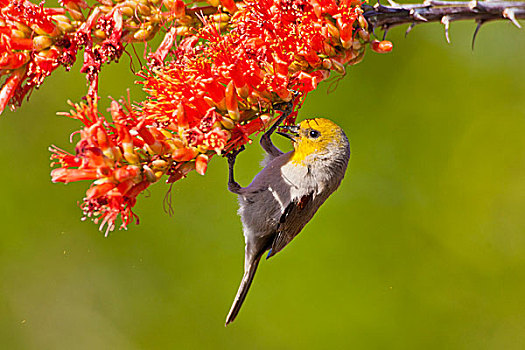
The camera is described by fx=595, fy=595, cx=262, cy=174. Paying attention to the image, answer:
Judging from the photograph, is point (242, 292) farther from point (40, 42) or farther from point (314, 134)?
point (40, 42)

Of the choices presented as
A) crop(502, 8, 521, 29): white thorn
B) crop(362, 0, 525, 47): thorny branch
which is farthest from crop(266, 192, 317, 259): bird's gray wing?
crop(502, 8, 521, 29): white thorn

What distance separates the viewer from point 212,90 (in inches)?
45.0

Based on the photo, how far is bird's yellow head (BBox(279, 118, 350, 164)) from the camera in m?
1.74

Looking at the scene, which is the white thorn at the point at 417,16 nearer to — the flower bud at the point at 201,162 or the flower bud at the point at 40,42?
the flower bud at the point at 201,162

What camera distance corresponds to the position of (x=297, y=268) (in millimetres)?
3018

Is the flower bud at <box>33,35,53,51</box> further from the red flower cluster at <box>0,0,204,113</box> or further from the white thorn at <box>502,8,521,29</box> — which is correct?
the white thorn at <box>502,8,521,29</box>

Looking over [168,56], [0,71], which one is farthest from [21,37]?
[168,56]

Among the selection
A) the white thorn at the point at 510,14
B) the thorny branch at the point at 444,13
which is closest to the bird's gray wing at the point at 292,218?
the thorny branch at the point at 444,13

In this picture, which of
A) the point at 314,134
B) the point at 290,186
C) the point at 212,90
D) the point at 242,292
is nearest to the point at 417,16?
the point at 212,90

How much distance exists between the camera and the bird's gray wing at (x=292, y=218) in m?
1.81

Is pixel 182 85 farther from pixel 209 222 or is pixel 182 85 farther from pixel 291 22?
pixel 209 222

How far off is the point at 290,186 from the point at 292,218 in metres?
0.10

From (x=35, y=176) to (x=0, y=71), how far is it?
212 centimetres

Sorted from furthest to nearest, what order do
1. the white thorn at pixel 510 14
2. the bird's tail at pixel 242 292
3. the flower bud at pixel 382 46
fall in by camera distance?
1. the bird's tail at pixel 242 292
2. the flower bud at pixel 382 46
3. the white thorn at pixel 510 14
